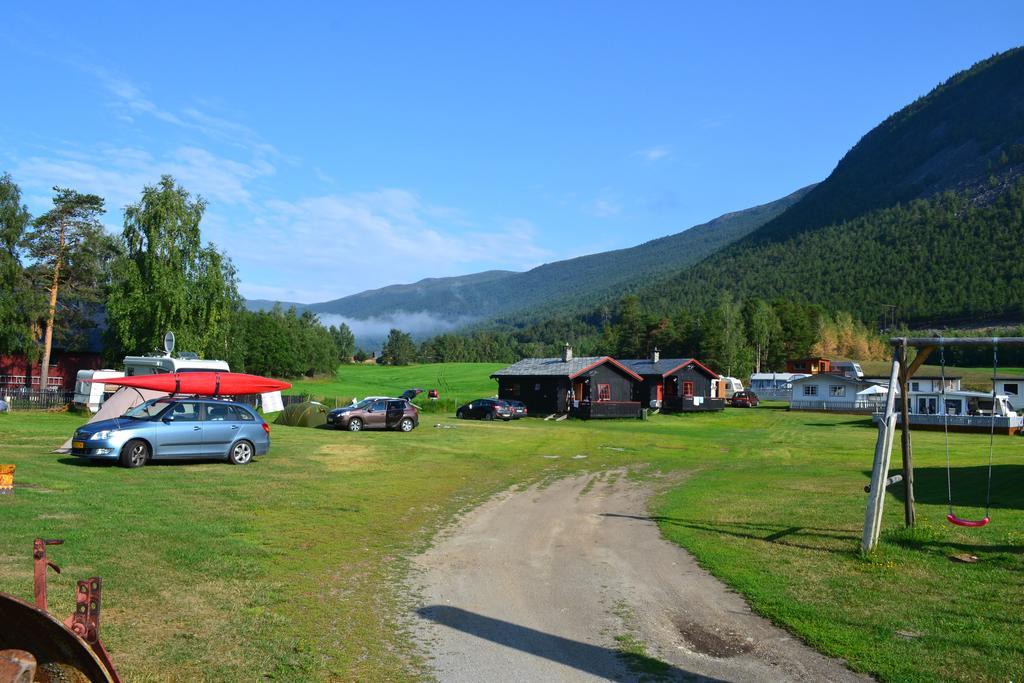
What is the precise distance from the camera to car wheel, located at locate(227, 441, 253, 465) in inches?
802

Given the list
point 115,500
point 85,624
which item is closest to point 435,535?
point 115,500

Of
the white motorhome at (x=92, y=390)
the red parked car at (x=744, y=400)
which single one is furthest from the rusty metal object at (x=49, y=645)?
the red parked car at (x=744, y=400)

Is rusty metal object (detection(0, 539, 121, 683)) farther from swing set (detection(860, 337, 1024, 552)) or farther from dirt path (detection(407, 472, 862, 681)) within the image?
swing set (detection(860, 337, 1024, 552))

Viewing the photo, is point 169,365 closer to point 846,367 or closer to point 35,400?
point 35,400

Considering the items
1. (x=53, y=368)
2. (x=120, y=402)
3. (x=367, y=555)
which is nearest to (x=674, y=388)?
(x=53, y=368)

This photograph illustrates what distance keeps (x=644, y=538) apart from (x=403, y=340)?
172424 millimetres

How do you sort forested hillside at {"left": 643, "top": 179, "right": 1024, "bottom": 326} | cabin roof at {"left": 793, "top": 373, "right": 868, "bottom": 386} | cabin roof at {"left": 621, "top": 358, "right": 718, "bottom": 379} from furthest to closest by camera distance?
forested hillside at {"left": 643, "top": 179, "right": 1024, "bottom": 326}, cabin roof at {"left": 793, "top": 373, "right": 868, "bottom": 386}, cabin roof at {"left": 621, "top": 358, "right": 718, "bottom": 379}

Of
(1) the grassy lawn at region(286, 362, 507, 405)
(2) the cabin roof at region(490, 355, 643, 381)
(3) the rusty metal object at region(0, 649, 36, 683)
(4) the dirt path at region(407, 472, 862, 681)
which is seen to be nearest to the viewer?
(3) the rusty metal object at region(0, 649, 36, 683)

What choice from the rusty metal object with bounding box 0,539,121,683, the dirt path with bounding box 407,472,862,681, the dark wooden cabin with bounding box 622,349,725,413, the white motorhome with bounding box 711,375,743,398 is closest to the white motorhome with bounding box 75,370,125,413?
the dirt path with bounding box 407,472,862,681

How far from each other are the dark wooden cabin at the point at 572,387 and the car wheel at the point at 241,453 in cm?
3518

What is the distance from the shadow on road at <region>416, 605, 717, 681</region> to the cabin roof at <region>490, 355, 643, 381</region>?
45.9 metres

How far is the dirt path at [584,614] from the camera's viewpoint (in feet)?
23.2

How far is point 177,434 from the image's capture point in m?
19.2

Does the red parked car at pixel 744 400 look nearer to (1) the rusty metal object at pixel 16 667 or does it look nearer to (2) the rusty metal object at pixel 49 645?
(2) the rusty metal object at pixel 49 645
